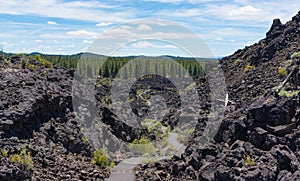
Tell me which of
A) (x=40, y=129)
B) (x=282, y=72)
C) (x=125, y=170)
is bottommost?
(x=125, y=170)

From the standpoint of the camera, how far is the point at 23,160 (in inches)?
736

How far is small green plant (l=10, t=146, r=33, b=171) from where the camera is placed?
714 inches

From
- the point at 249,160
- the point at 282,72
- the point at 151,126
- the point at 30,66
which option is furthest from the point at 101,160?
the point at 282,72

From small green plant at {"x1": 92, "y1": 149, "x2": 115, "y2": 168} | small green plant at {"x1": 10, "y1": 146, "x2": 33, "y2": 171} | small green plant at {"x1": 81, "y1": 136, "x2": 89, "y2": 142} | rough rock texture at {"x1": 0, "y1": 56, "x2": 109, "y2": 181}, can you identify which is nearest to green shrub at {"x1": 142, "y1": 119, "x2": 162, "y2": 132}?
rough rock texture at {"x1": 0, "y1": 56, "x2": 109, "y2": 181}

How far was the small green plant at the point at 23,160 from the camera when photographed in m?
18.1

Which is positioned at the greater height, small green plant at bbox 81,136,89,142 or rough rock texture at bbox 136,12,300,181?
rough rock texture at bbox 136,12,300,181

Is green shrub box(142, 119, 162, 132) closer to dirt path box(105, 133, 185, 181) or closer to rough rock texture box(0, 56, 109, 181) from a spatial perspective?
dirt path box(105, 133, 185, 181)

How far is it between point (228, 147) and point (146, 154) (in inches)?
380

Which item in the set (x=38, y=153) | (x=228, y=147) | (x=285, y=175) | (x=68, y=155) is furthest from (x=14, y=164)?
(x=285, y=175)

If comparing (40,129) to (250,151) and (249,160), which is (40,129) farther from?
(249,160)

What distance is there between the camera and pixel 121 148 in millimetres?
29422

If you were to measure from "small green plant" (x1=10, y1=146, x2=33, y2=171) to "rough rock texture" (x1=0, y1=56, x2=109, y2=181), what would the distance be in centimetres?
25

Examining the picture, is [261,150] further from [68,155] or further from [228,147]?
[68,155]

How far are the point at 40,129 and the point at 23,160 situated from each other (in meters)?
4.65
